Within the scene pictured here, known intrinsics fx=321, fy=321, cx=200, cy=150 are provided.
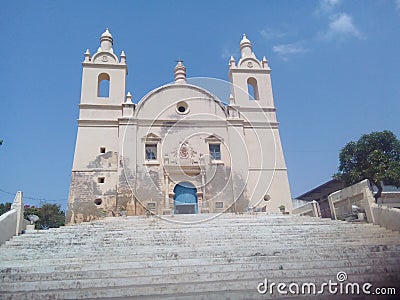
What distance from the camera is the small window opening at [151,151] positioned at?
18.0 metres

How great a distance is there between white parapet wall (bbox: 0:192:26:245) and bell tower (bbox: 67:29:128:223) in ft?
19.8

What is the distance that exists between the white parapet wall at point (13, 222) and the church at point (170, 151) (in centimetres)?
Result: 573

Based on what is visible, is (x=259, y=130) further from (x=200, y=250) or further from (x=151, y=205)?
(x=200, y=250)

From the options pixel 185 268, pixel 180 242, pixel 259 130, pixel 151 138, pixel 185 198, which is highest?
pixel 259 130

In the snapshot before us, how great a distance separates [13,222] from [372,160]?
17128 millimetres

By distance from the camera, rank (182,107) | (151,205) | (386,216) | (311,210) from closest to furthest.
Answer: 1. (386,216)
2. (311,210)
3. (151,205)
4. (182,107)

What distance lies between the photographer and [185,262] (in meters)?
6.59

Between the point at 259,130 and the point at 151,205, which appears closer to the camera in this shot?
the point at 151,205

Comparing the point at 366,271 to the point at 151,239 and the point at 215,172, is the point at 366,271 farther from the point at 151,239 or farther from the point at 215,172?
the point at 215,172

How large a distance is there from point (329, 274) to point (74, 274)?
190 inches

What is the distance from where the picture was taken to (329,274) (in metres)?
6.17

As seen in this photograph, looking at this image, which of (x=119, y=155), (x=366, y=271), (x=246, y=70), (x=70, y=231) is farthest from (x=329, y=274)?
(x=246, y=70)
